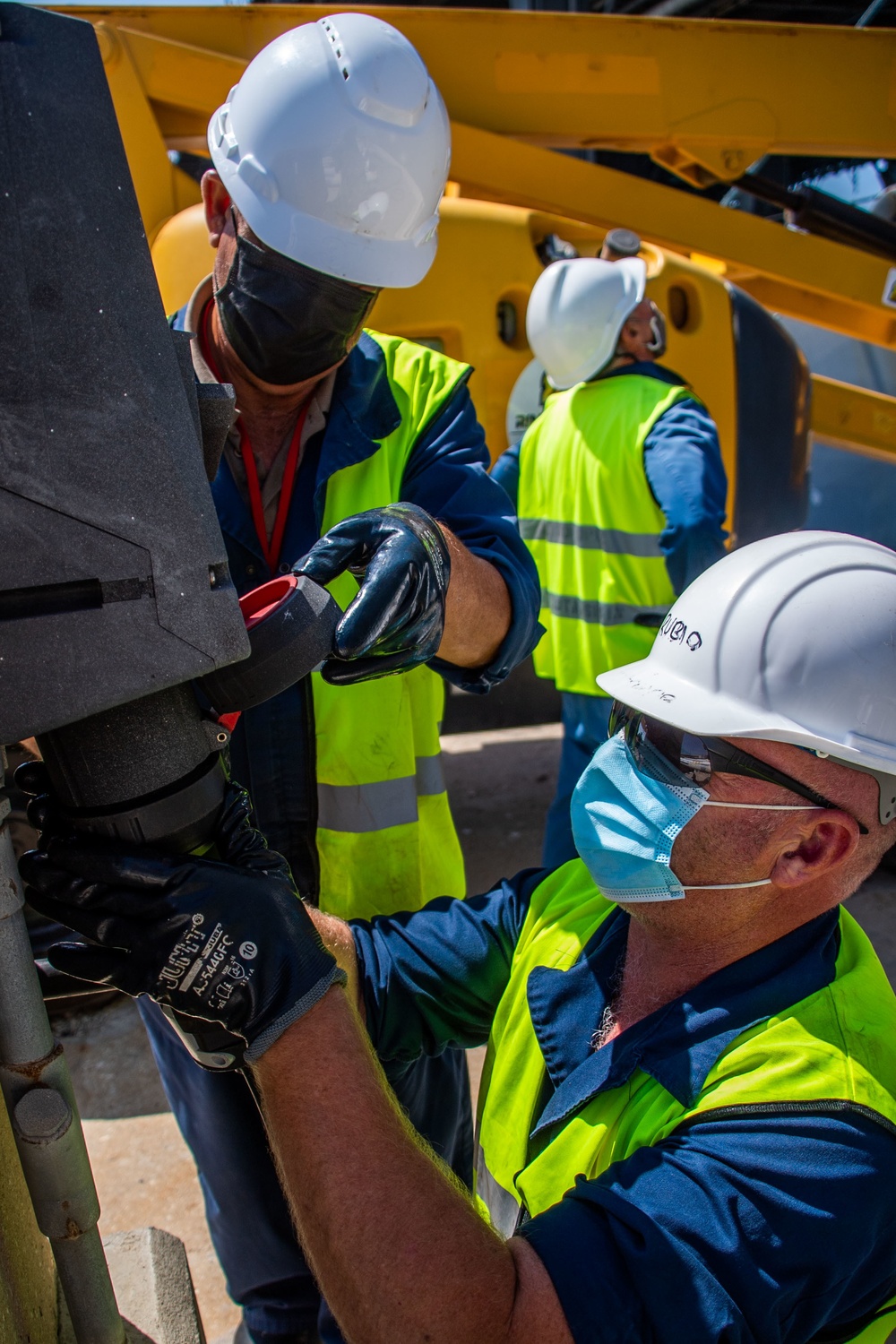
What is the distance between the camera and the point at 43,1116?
3.39ft

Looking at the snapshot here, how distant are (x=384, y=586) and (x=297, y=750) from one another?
0.56 m

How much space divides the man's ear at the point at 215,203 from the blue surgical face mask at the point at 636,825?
3.67ft

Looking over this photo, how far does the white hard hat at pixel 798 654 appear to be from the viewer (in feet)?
4.30

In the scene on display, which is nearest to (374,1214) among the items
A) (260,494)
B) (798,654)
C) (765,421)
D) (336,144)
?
(798,654)

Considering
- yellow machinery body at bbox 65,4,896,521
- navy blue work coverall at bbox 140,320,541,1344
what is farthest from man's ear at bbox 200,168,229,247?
yellow machinery body at bbox 65,4,896,521

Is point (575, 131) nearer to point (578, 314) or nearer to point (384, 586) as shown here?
point (578, 314)

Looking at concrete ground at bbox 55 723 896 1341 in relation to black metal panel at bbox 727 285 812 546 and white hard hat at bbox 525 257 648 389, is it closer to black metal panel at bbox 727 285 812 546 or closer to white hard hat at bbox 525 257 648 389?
black metal panel at bbox 727 285 812 546

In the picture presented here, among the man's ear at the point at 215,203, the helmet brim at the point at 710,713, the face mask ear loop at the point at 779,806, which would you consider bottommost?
the face mask ear loop at the point at 779,806

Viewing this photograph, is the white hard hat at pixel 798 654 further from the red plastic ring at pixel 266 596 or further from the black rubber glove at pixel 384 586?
the red plastic ring at pixel 266 596

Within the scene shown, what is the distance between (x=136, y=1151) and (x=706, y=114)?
4.36m

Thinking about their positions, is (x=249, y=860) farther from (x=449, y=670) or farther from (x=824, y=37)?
(x=824, y=37)

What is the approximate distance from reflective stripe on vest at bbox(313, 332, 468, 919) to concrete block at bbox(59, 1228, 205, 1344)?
60cm

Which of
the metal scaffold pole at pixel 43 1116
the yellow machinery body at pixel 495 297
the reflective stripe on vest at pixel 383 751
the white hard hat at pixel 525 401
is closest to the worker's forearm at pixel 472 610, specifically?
the reflective stripe on vest at pixel 383 751

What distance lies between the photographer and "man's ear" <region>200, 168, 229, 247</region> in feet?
5.91
